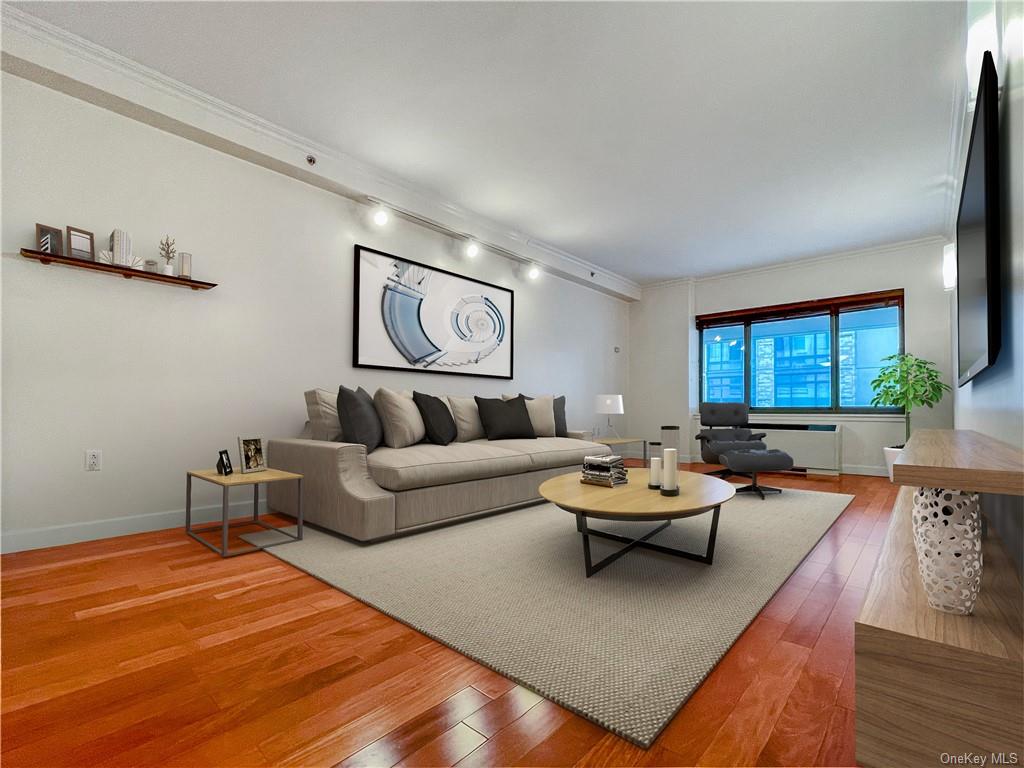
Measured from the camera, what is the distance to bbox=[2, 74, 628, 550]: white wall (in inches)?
100

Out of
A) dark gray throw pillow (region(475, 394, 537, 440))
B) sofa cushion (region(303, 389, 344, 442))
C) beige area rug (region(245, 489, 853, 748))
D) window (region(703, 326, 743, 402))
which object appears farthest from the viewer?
window (region(703, 326, 743, 402))

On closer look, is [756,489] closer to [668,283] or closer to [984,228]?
[984,228]

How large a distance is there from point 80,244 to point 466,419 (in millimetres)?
2723

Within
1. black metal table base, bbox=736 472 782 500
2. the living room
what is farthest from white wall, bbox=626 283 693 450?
black metal table base, bbox=736 472 782 500

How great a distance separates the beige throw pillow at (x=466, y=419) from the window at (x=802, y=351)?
4.33 metres

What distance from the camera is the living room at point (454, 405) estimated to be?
1195 mm

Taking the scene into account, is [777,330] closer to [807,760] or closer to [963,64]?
[963,64]

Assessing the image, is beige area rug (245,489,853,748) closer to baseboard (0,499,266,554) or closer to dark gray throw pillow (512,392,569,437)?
baseboard (0,499,266,554)

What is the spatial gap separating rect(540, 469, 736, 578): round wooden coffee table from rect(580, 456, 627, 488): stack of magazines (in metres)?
0.04

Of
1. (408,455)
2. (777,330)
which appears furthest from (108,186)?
(777,330)

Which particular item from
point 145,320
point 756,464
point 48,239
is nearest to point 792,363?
point 756,464

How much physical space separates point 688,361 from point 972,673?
6.44m

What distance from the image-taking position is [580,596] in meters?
1.99

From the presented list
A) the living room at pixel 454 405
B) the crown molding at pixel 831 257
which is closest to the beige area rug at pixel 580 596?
the living room at pixel 454 405
